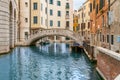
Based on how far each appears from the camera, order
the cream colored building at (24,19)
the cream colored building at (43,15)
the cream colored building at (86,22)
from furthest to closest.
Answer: the cream colored building at (86,22)
the cream colored building at (43,15)
the cream colored building at (24,19)

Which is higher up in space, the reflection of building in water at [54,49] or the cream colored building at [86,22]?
the cream colored building at [86,22]

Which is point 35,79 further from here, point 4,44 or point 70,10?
point 70,10

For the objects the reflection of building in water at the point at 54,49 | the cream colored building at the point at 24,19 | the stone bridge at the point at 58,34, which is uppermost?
the cream colored building at the point at 24,19

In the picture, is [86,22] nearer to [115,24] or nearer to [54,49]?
[54,49]

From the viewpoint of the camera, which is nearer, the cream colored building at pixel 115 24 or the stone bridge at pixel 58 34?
the cream colored building at pixel 115 24

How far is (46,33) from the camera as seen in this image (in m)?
47.2

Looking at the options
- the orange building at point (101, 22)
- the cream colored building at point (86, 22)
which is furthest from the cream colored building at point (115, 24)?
the cream colored building at point (86, 22)

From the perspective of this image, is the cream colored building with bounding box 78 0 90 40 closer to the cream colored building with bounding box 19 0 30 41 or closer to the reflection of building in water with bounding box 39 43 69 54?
the reflection of building in water with bounding box 39 43 69 54

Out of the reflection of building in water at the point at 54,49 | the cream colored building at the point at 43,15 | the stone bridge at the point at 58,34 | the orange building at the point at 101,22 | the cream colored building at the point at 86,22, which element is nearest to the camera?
the orange building at the point at 101,22

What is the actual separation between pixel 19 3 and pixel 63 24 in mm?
19086

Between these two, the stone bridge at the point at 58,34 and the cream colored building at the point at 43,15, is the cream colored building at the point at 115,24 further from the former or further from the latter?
the cream colored building at the point at 43,15

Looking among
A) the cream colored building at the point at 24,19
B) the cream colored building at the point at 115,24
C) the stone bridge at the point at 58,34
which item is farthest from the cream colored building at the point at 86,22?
the cream colored building at the point at 115,24

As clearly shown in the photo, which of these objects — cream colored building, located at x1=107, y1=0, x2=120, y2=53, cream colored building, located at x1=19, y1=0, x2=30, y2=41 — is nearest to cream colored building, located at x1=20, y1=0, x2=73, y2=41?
cream colored building, located at x1=19, y1=0, x2=30, y2=41

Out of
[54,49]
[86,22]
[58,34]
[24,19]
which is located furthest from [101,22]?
[86,22]
